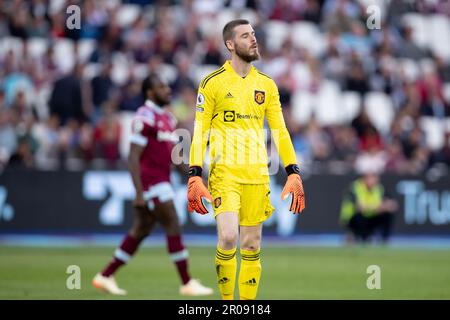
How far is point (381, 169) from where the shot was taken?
21.9 m

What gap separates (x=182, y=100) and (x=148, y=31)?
8.31 feet

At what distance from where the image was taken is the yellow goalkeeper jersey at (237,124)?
9.86 meters

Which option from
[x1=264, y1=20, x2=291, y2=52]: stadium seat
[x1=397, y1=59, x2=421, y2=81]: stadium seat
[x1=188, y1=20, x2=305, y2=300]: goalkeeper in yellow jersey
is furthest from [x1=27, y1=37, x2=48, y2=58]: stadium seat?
[x1=188, y1=20, x2=305, y2=300]: goalkeeper in yellow jersey

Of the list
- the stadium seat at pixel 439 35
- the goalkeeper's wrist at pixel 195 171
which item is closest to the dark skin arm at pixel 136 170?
the goalkeeper's wrist at pixel 195 171

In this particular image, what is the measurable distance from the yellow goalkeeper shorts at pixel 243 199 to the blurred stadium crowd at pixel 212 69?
11.2 meters

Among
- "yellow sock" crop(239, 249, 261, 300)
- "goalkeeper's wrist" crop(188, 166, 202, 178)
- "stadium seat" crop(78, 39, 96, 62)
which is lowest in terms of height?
"yellow sock" crop(239, 249, 261, 300)

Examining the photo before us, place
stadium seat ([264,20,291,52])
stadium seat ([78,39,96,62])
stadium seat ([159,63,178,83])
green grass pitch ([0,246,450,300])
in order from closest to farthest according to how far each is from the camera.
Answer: green grass pitch ([0,246,450,300]), stadium seat ([159,63,178,83]), stadium seat ([78,39,96,62]), stadium seat ([264,20,291,52])

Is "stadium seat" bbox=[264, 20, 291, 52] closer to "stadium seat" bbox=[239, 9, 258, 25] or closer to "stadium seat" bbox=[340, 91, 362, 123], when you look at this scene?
"stadium seat" bbox=[239, 9, 258, 25]

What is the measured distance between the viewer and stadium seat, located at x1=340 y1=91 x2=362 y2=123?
78.9ft

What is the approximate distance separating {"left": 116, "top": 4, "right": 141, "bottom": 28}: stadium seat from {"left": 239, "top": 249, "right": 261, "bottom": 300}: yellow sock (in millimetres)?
14993

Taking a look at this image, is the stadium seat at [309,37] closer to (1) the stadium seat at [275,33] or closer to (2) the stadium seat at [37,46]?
(1) the stadium seat at [275,33]

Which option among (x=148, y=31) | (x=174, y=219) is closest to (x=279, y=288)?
(x=174, y=219)

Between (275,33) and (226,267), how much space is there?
1629 cm
